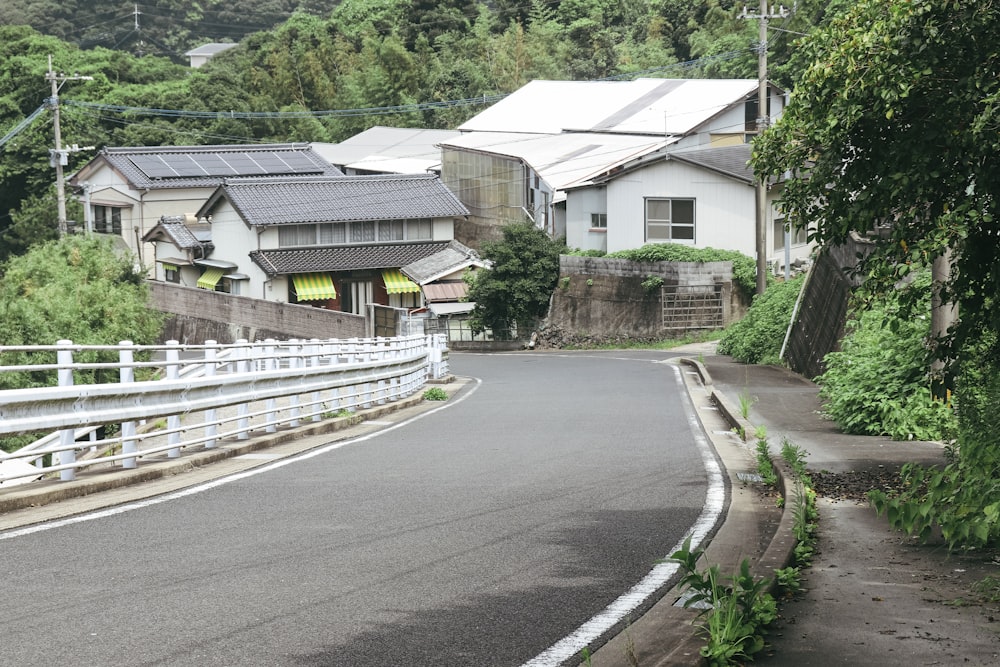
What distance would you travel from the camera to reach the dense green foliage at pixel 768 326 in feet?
99.0

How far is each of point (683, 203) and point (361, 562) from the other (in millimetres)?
39460

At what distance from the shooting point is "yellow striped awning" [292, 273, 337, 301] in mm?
51594

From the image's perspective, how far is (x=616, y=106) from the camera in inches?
2424

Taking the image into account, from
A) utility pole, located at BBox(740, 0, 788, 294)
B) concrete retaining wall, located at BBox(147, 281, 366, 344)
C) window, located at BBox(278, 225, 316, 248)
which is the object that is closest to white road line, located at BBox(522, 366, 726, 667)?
utility pole, located at BBox(740, 0, 788, 294)

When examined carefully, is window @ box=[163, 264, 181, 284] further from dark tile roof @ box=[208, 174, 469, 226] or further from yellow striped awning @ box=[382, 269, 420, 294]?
yellow striped awning @ box=[382, 269, 420, 294]

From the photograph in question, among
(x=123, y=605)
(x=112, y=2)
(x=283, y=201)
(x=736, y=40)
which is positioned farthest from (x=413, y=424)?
(x=112, y=2)

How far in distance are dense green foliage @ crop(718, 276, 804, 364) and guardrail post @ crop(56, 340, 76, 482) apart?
870 inches

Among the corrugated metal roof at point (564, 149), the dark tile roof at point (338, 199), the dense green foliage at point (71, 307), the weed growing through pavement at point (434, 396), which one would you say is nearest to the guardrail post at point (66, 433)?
the weed growing through pavement at point (434, 396)

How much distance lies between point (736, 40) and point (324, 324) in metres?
34.1

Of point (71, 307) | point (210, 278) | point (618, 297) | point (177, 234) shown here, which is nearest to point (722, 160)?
point (618, 297)

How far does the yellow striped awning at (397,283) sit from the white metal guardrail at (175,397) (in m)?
32.3

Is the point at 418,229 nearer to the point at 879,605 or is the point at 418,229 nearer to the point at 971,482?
the point at 971,482

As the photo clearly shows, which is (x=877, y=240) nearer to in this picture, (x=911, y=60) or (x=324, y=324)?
(x=911, y=60)

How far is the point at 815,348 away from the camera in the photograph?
2442cm
